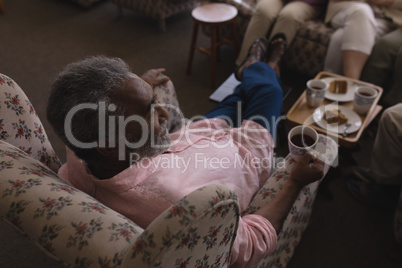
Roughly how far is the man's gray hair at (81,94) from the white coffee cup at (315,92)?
1010 millimetres

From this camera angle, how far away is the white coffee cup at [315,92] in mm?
1626

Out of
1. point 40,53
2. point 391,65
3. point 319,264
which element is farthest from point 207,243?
point 40,53

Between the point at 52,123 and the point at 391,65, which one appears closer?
the point at 52,123

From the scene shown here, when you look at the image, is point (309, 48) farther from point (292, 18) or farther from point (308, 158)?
point (308, 158)

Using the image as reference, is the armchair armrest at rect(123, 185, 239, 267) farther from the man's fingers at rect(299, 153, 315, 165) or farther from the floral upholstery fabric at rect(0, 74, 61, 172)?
the floral upholstery fabric at rect(0, 74, 61, 172)

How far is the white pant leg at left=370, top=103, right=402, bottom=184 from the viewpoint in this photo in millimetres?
1524

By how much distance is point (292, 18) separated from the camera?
2.42m

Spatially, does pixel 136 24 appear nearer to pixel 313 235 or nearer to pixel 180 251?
pixel 313 235

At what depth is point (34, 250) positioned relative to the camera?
5.34ft

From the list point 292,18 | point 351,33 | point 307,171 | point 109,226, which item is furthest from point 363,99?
point 109,226

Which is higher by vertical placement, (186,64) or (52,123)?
(52,123)

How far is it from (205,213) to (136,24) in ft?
10.4

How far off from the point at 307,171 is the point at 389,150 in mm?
667

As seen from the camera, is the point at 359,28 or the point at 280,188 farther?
the point at 359,28
